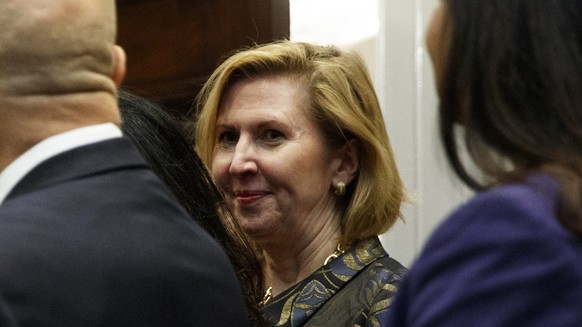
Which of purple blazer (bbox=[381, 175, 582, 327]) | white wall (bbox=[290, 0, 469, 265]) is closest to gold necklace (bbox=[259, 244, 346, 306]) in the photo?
white wall (bbox=[290, 0, 469, 265])

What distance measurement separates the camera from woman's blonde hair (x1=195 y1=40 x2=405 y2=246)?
2420 millimetres

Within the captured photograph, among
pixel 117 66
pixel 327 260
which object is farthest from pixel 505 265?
pixel 327 260

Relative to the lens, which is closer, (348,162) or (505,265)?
(505,265)

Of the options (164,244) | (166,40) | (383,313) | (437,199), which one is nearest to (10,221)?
(164,244)

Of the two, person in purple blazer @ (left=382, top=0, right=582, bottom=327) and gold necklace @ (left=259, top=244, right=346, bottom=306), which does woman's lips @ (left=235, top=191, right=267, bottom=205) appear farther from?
person in purple blazer @ (left=382, top=0, right=582, bottom=327)

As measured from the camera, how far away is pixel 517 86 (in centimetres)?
103

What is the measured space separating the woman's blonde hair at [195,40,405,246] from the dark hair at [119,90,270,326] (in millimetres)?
617

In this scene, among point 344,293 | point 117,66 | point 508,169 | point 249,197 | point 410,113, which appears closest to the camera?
point 508,169

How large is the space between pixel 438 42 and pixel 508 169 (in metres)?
0.14

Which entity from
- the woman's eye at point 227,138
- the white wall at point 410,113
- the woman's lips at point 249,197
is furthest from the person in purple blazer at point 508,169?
the white wall at point 410,113

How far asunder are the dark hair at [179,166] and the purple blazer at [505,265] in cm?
77

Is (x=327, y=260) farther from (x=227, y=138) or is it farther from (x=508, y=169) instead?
(x=508, y=169)

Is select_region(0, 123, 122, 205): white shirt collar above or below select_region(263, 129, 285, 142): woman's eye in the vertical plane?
above

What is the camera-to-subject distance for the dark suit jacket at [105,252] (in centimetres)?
100
